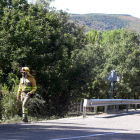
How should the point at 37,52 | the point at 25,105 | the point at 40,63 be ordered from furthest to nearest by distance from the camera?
the point at 40,63 < the point at 37,52 < the point at 25,105

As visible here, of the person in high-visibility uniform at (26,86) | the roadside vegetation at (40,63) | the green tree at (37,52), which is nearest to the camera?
the person in high-visibility uniform at (26,86)

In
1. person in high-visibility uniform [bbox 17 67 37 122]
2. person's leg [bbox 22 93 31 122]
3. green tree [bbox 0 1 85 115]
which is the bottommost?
person's leg [bbox 22 93 31 122]

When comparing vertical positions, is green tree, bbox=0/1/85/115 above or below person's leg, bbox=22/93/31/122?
above

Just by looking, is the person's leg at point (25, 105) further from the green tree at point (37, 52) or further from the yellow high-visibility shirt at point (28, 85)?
the green tree at point (37, 52)

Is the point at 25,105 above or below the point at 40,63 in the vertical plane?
below

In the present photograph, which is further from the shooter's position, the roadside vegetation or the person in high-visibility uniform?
the roadside vegetation

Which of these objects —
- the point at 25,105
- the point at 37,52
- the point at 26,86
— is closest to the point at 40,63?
the point at 37,52

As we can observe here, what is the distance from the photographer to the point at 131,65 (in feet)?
108

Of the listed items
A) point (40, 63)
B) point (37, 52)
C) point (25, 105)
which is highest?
point (37, 52)

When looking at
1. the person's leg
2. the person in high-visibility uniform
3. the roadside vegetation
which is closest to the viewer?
the person's leg

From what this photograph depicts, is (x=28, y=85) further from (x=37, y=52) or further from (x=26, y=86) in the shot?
(x=37, y=52)

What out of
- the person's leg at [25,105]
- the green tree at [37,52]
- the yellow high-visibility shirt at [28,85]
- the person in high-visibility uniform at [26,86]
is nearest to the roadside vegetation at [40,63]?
the green tree at [37,52]

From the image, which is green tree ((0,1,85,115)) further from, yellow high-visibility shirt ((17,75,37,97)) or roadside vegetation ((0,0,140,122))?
yellow high-visibility shirt ((17,75,37,97))

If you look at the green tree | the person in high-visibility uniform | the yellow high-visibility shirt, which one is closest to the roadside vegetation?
the green tree
